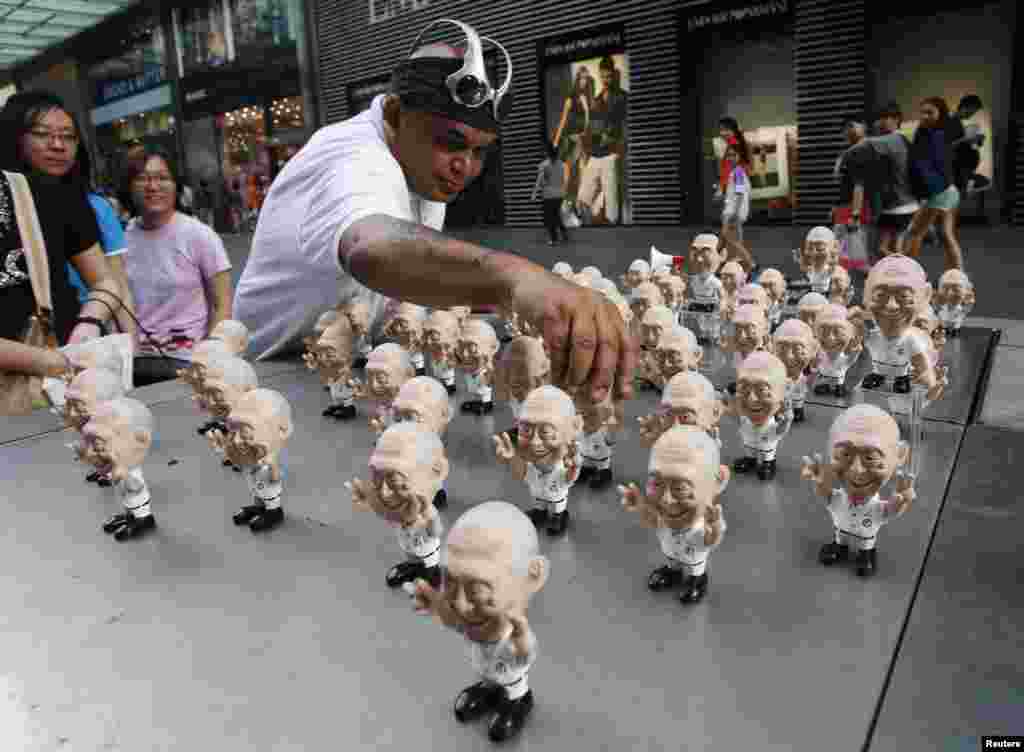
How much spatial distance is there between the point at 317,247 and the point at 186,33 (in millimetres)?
19535

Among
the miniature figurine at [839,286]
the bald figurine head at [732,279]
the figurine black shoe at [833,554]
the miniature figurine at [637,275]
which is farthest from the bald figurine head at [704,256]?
the figurine black shoe at [833,554]

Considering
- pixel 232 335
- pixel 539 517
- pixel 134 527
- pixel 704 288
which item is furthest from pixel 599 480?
pixel 704 288

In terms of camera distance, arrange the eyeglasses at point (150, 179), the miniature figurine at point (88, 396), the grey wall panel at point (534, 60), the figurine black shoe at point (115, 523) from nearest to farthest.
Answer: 1. the figurine black shoe at point (115, 523)
2. the miniature figurine at point (88, 396)
3. the eyeglasses at point (150, 179)
4. the grey wall panel at point (534, 60)

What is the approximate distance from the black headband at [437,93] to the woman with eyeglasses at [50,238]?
1852 millimetres

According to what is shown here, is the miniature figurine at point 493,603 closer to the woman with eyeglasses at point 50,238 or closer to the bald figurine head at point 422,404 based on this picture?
the bald figurine head at point 422,404

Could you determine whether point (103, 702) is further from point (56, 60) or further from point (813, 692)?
point (56, 60)

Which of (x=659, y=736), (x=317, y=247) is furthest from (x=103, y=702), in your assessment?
(x=317, y=247)

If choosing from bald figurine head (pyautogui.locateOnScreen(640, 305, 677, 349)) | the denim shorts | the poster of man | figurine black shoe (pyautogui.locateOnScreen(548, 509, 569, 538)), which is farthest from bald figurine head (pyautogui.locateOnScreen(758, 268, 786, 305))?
the poster of man

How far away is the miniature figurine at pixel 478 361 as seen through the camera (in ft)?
10.3

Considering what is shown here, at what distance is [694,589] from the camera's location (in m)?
1.70

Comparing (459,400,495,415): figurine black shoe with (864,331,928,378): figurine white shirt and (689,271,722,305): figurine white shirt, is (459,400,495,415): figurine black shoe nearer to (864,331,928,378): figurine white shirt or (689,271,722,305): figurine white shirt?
(864,331,928,378): figurine white shirt

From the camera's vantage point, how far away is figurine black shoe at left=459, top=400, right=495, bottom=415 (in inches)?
126

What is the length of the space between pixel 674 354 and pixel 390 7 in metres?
14.5

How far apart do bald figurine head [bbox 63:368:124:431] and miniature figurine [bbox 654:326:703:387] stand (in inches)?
73.2
